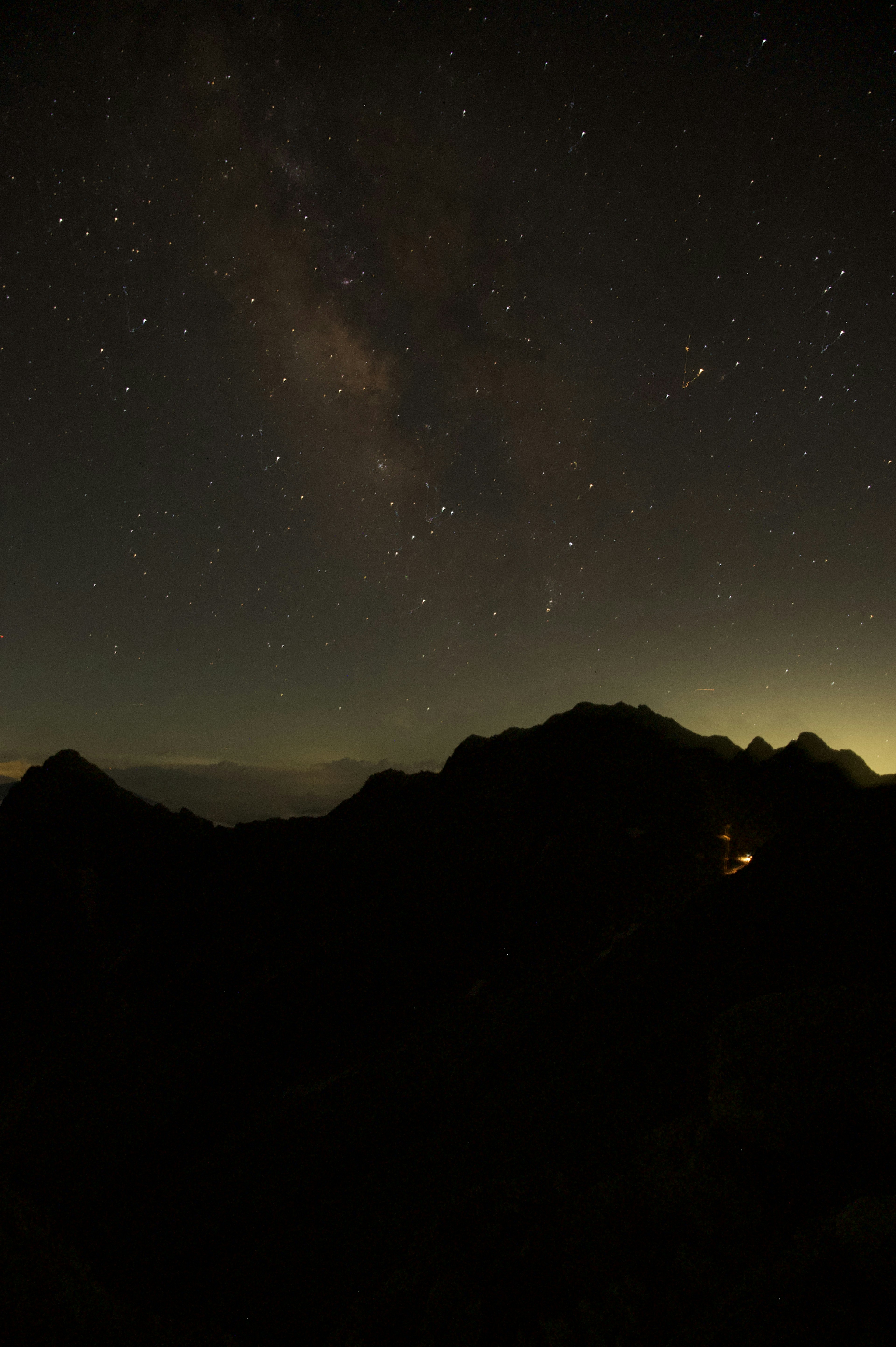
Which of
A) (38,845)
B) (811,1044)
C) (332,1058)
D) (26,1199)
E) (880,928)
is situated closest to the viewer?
(811,1044)

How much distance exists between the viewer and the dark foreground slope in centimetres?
980

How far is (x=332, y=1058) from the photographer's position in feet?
90.2

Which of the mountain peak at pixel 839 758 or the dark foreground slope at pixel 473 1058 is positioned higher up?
the mountain peak at pixel 839 758

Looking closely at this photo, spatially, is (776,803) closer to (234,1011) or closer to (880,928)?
(880,928)

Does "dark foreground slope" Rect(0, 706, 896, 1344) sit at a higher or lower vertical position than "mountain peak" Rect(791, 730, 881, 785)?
lower

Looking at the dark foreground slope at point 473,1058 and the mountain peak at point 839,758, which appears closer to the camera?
the dark foreground slope at point 473,1058

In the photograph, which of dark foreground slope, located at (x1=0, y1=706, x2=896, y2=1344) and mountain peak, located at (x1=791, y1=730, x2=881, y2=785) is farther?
mountain peak, located at (x1=791, y1=730, x2=881, y2=785)

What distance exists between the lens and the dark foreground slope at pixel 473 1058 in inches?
386

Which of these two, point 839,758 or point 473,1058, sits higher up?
point 839,758

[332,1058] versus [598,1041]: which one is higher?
[598,1041]

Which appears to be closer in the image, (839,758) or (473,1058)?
(473,1058)

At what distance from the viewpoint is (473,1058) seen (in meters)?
22.0

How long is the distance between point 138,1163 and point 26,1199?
14.6 meters

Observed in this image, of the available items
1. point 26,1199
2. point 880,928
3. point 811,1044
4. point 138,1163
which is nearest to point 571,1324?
point 811,1044
